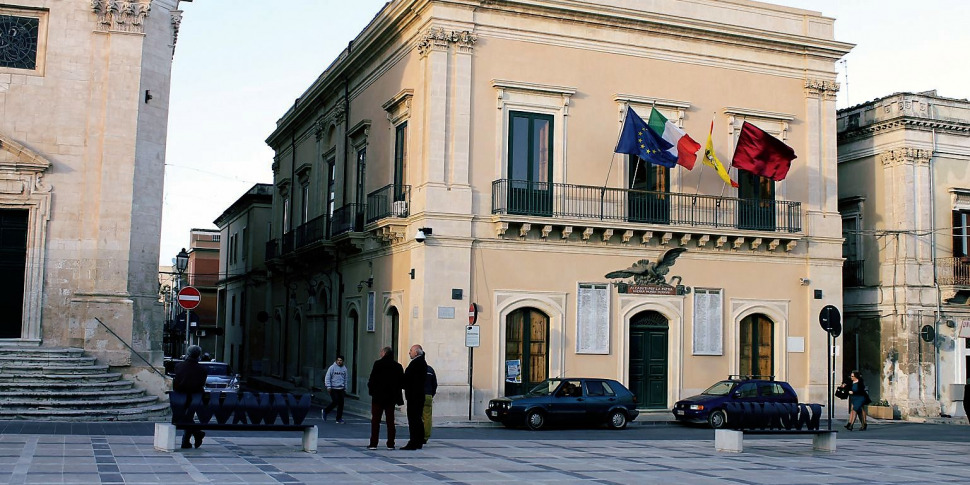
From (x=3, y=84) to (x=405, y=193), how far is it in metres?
9.70

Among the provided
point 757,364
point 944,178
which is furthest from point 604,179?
point 944,178

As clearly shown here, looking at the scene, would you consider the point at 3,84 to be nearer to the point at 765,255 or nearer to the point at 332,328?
the point at 332,328

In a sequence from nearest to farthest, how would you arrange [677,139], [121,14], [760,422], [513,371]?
[760,422]
[121,14]
[513,371]
[677,139]

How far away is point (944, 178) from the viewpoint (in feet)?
106

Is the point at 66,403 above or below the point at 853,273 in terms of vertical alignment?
below

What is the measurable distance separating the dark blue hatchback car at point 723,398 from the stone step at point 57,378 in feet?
43.6

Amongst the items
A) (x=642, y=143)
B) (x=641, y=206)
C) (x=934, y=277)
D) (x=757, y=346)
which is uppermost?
(x=642, y=143)

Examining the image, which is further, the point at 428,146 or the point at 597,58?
the point at 597,58

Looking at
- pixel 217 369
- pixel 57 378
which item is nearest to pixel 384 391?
pixel 57 378

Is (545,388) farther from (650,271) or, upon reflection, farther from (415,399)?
(415,399)

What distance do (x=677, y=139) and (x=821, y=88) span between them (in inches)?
236

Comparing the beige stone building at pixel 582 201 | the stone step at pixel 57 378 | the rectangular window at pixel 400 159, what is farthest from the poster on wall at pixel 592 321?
the stone step at pixel 57 378

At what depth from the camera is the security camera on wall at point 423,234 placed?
24453mm

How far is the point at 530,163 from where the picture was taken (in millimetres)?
26266
